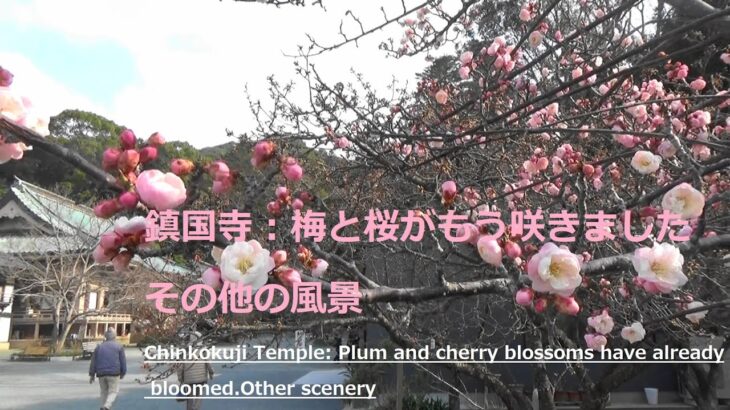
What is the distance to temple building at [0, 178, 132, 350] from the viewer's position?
1808 centimetres

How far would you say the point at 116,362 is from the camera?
23.5ft

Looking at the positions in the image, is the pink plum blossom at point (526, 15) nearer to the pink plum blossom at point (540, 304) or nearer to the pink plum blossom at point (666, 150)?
the pink plum blossom at point (666, 150)

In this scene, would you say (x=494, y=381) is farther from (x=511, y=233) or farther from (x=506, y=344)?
(x=506, y=344)

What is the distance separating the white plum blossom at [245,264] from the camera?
4.10 ft

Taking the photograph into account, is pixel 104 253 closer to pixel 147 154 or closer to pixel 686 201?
pixel 147 154

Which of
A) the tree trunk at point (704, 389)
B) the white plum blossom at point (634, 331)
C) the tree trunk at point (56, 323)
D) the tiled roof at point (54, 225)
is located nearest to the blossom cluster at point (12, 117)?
the white plum blossom at point (634, 331)

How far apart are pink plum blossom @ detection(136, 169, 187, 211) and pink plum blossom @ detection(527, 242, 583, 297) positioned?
96 cm

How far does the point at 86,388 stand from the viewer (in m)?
11.3

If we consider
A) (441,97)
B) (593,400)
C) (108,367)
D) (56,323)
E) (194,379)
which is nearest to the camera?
(441,97)

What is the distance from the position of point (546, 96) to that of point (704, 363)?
256 inches

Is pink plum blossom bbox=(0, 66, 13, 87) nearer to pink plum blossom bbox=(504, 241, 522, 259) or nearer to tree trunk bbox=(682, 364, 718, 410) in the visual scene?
pink plum blossom bbox=(504, 241, 522, 259)

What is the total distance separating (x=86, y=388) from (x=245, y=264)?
1189 centimetres

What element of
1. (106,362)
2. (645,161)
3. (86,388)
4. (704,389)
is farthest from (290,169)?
(86,388)

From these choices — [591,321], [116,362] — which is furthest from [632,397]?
[116,362]
